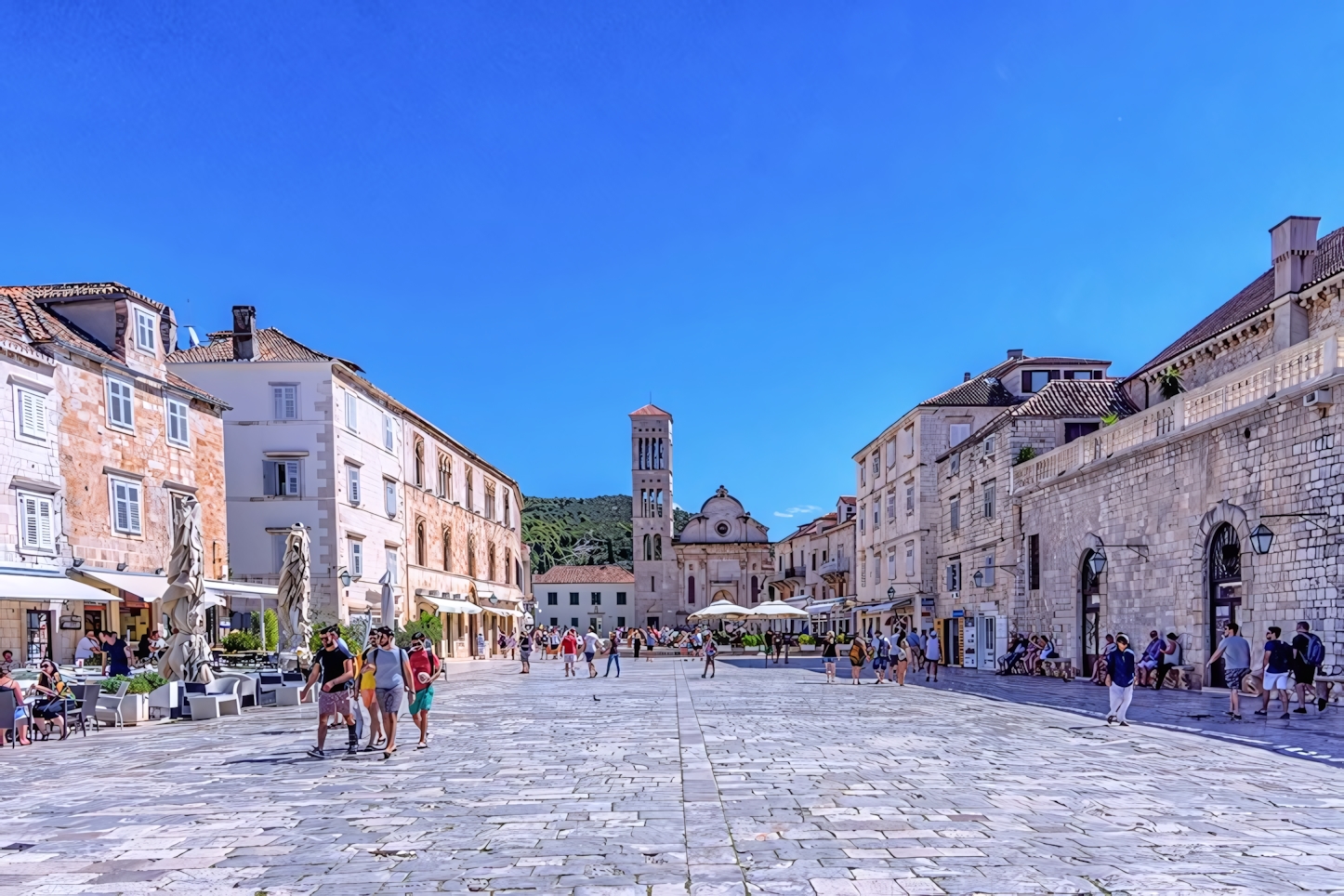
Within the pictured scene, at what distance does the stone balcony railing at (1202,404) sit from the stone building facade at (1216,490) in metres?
0.03

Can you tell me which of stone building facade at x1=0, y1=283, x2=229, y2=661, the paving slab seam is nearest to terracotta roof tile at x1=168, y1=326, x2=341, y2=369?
stone building facade at x1=0, y1=283, x2=229, y2=661

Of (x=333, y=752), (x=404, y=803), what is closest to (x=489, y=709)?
(x=333, y=752)

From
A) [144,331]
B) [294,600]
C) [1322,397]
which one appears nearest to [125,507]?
[144,331]

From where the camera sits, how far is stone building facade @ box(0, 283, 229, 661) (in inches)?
808

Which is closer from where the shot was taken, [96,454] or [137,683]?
[137,683]

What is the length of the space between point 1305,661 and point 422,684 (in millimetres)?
12804

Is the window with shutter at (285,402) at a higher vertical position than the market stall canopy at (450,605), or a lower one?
higher

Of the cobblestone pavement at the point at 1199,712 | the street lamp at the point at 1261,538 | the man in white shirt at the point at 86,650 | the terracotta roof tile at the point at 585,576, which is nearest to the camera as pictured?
the cobblestone pavement at the point at 1199,712

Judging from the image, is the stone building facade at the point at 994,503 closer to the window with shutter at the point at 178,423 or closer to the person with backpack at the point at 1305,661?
the person with backpack at the point at 1305,661

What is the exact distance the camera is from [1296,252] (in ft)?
74.0

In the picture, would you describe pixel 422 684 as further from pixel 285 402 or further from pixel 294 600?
pixel 285 402

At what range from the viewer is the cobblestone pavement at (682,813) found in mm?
6301

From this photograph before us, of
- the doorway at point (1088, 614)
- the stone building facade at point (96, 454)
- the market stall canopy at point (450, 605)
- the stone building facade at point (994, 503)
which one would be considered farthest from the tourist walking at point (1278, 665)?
the market stall canopy at point (450, 605)

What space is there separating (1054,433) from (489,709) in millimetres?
20015
